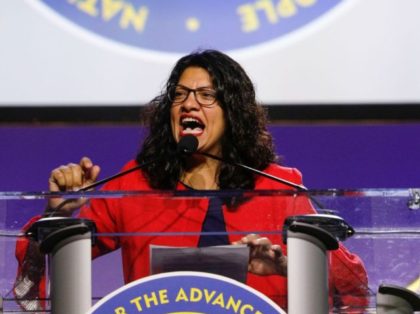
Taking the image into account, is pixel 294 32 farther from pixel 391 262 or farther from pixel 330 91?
pixel 391 262

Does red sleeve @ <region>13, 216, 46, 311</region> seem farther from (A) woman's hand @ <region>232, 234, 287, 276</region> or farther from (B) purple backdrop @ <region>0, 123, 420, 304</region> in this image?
(B) purple backdrop @ <region>0, 123, 420, 304</region>

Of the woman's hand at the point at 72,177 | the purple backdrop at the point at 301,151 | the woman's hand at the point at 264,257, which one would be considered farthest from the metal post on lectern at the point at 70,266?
the purple backdrop at the point at 301,151

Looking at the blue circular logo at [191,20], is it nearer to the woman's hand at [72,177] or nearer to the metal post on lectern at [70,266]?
the woman's hand at [72,177]

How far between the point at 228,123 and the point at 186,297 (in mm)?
832

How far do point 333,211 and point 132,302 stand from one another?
319mm

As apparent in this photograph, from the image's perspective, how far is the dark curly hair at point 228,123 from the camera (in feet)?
6.34

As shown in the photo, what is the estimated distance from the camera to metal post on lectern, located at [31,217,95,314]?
1196 mm

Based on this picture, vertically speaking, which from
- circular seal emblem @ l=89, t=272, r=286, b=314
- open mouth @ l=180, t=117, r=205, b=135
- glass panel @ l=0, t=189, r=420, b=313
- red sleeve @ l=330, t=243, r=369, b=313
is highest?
open mouth @ l=180, t=117, r=205, b=135

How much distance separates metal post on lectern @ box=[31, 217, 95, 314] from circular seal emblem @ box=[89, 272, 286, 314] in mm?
31

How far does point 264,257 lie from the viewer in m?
1.24

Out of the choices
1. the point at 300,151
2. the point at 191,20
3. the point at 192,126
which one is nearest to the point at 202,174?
the point at 192,126

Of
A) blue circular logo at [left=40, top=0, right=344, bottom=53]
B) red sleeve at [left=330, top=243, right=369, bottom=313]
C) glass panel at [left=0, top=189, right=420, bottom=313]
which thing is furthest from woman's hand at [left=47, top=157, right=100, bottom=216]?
blue circular logo at [left=40, top=0, right=344, bottom=53]

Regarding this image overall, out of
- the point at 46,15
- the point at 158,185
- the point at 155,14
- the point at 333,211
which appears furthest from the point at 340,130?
the point at 333,211

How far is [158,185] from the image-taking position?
1838 mm
